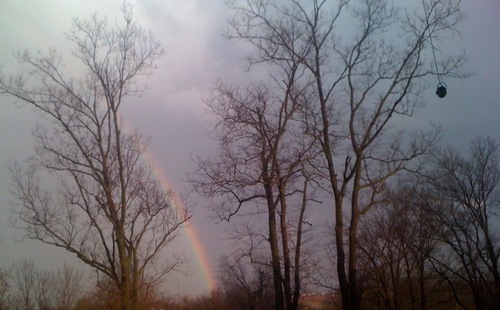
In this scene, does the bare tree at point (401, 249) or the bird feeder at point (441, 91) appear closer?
the bird feeder at point (441, 91)

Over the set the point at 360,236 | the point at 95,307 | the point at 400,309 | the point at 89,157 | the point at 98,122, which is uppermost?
the point at 98,122

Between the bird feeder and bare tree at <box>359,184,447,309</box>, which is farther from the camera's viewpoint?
bare tree at <box>359,184,447,309</box>

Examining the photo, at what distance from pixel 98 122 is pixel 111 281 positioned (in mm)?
6937

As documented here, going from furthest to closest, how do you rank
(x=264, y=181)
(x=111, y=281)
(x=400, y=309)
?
(x=400, y=309)
(x=111, y=281)
(x=264, y=181)

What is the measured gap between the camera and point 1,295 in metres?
32.5

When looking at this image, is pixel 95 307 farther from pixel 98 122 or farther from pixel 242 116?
pixel 242 116

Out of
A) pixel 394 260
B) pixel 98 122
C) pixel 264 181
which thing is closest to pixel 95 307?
pixel 98 122

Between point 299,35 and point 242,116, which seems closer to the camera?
point 299,35

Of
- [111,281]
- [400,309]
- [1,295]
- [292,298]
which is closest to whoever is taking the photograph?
[292,298]

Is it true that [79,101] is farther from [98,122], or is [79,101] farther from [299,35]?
[299,35]

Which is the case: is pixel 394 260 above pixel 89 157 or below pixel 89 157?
below

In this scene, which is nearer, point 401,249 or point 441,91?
point 441,91

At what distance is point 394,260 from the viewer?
125ft

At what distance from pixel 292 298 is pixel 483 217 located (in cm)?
2485
